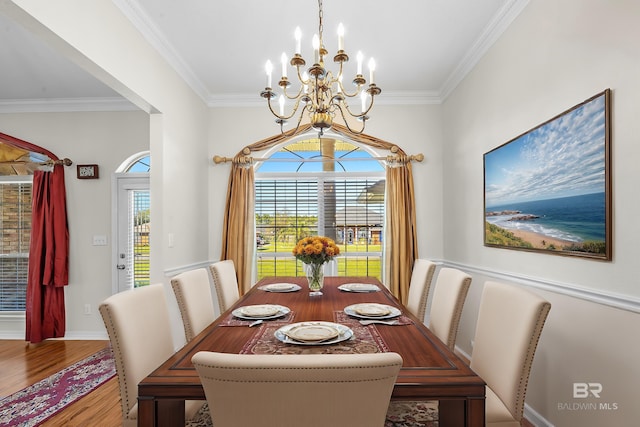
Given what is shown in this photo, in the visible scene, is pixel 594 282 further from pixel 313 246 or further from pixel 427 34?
pixel 427 34

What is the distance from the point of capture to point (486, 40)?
2.92m

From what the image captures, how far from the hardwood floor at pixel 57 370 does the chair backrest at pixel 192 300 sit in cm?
80

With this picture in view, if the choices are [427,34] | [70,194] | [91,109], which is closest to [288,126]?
[427,34]

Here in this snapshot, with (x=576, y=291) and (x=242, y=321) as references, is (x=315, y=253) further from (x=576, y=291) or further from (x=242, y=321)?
(x=576, y=291)

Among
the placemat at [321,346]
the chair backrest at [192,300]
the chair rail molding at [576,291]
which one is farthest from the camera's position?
the chair backrest at [192,300]

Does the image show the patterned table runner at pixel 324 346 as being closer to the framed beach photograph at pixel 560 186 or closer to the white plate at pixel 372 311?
the white plate at pixel 372 311

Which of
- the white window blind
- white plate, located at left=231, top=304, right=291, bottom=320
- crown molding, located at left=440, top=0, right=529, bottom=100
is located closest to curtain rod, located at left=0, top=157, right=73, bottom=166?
the white window blind

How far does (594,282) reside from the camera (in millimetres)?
1800

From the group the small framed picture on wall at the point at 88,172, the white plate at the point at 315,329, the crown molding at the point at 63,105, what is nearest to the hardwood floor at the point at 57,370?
the white plate at the point at 315,329

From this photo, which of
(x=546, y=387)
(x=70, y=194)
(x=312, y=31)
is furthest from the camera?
(x=70, y=194)

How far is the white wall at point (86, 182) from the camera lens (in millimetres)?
4152

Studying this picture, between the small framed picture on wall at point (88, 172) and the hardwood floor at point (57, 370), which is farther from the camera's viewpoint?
the small framed picture on wall at point (88, 172)

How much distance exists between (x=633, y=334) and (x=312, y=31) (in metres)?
2.67

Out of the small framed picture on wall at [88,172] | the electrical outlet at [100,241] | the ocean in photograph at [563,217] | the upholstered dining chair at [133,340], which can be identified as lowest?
the upholstered dining chair at [133,340]
